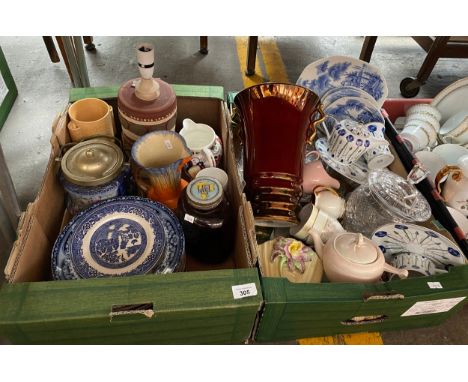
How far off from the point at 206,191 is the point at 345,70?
0.68 metres

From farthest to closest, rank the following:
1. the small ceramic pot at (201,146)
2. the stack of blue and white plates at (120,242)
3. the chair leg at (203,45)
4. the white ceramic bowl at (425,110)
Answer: the chair leg at (203,45)
the white ceramic bowl at (425,110)
the small ceramic pot at (201,146)
the stack of blue and white plates at (120,242)

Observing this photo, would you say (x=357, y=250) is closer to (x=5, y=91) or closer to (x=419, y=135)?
(x=419, y=135)

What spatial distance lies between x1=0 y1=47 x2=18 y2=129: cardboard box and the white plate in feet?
5.74

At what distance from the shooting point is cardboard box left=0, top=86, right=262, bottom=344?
596 millimetres

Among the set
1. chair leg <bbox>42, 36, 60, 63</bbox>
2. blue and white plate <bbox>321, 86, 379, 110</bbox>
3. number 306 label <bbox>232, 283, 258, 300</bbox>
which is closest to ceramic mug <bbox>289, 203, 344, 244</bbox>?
number 306 label <bbox>232, 283, 258, 300</bbox>

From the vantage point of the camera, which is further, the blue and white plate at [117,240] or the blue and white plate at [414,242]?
the blue and white plate at [414,242]

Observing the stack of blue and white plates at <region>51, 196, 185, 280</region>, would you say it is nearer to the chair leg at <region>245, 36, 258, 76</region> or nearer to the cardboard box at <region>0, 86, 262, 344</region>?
the cardboard box at <region>0, 86, 262, 344</region>

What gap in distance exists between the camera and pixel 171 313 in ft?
2.02

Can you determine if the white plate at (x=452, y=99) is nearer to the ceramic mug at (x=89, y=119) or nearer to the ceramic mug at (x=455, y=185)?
the ceramic mug at (x=455, y=185)

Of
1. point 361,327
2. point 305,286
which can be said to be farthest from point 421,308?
point 305,286

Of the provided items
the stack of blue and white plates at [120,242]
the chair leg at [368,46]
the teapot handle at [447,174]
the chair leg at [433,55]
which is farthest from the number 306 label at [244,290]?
the chair leg at [433,55]

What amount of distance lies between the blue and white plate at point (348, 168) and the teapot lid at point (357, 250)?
0.92ft

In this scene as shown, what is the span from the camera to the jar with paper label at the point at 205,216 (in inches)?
29.8

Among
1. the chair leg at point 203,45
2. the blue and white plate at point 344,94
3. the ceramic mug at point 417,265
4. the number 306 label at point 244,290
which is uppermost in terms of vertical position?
the number 306 label at point 244,290
